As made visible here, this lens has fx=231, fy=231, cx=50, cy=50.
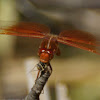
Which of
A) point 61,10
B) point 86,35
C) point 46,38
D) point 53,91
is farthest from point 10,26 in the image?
point 61,10

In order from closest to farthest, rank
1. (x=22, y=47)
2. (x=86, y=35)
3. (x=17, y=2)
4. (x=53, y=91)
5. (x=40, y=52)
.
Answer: (x=40, y=52) < (x=86, y=35) < (x=53, y=91) < (x=17, y=2) < (x=22, y=47)

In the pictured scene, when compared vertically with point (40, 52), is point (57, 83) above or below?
below

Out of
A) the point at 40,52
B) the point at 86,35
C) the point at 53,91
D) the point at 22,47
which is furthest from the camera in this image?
the point at 22,47

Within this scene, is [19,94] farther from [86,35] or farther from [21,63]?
[86,35]

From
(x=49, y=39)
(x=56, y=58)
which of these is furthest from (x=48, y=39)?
(x=56, y=58)

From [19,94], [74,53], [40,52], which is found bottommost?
[19,94]

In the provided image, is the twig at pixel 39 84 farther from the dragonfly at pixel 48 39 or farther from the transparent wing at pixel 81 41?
the transparent wing at pixel 81 41

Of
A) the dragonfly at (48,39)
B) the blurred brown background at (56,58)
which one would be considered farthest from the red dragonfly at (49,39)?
the blurred brown background at (56,58)
